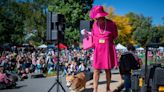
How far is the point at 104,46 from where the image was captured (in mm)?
7637

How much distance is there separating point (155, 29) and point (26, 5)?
33.6 meters

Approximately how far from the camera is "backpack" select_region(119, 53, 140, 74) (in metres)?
10.4

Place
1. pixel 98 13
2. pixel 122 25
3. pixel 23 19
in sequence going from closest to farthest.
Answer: pixel 98 13 → pixel 23 19 → pixel 122 25

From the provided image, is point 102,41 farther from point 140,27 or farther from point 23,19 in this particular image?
point 140,27

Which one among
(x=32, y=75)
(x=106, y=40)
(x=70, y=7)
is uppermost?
(x=70, y=7)

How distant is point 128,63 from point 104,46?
3.00 m

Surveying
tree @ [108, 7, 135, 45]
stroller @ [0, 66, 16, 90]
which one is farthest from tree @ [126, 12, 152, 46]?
stroller @ [0, 66, 16, 90]

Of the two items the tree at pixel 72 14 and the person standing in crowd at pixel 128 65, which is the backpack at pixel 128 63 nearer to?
the person standing in crowd at pixel 128 65

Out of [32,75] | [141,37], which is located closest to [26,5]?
[141,37]

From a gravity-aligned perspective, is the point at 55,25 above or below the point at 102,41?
above

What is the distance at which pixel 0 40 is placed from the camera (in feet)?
194

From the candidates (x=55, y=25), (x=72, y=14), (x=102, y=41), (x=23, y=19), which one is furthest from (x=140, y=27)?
(x=102, y=41)

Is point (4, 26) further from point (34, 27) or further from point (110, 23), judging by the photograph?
→ point (110, 23)

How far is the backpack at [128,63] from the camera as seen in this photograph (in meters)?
10.4
